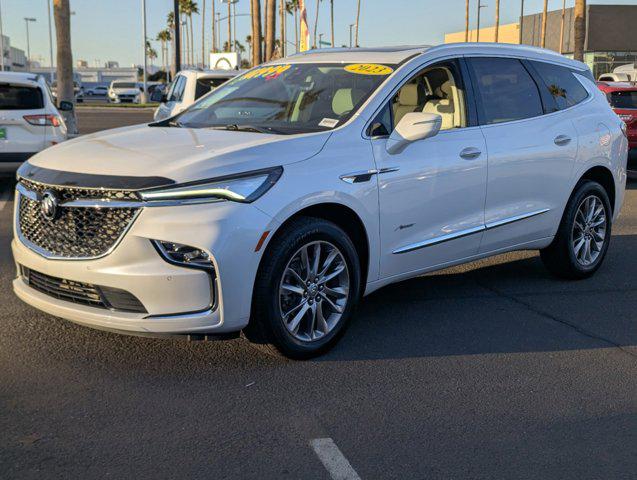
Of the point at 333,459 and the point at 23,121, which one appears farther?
the point at 23,121

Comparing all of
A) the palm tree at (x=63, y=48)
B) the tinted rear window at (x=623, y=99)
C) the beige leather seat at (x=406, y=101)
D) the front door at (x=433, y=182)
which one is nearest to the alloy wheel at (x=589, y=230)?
the front door at (x=433, y=182)

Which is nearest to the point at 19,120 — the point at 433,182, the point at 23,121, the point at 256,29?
the point at 23,121

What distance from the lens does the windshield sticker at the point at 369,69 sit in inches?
218

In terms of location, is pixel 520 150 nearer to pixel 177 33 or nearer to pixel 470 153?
pixel 470 153

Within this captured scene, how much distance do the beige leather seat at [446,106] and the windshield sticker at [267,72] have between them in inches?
43.7

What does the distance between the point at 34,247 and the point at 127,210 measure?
79cm

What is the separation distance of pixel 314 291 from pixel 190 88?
10.0 metres

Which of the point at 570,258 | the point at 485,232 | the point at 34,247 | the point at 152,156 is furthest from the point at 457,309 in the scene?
the point at 34,247

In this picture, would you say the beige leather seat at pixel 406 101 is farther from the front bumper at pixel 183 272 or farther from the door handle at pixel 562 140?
the front bumper at pixel 183 272

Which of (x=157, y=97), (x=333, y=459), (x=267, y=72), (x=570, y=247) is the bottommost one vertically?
(x=333, y=459)

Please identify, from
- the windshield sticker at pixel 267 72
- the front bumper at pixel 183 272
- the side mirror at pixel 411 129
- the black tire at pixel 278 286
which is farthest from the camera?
the windshield sticker at pixel 267 72

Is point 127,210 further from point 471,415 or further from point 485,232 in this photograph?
point 485,232

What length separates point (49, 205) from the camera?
4543 mm

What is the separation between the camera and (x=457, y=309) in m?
6.00
